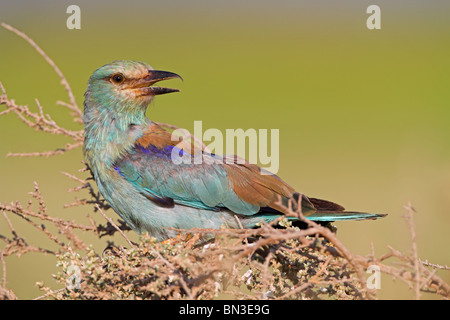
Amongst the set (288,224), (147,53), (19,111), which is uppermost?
(147,53)

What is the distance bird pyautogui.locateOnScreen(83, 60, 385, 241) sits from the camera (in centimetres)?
476

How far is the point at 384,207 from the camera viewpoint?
34.1ft

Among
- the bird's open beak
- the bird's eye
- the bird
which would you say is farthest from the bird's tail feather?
the bird's eye

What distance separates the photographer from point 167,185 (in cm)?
485

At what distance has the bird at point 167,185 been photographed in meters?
4.76

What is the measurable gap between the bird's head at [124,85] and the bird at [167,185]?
3cm

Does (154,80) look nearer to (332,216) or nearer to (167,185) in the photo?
(167,185)

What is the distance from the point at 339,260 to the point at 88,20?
1718 cm

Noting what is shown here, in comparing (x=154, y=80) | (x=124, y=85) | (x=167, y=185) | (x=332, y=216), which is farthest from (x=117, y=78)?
(x=332, y=216)

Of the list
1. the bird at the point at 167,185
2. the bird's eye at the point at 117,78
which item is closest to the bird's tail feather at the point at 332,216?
the bird at the point at 167,185

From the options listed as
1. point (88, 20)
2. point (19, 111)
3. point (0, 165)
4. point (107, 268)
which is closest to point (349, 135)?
point (0, 165)

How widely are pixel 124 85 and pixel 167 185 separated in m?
0.93

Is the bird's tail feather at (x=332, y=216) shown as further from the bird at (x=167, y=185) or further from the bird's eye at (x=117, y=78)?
the bird's eye at (x=117, y=78)

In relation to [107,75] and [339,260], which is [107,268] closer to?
[339,260]
